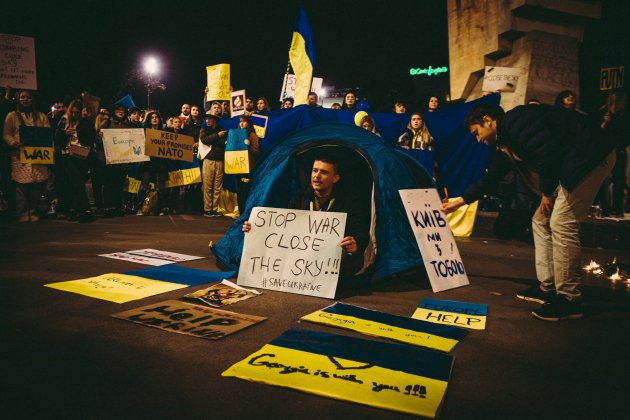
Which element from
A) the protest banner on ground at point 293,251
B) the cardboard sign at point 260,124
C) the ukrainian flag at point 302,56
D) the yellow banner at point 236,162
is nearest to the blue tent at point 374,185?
the protest banner on ground at point 293,251

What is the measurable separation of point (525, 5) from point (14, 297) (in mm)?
9601

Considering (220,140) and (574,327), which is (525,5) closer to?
(220,140)

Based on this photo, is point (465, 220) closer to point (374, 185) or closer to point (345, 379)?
point (374, 185)

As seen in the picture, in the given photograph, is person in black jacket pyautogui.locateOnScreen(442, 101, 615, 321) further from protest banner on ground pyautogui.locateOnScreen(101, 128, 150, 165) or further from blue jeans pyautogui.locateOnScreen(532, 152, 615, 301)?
protest banner on ground pyautogui.locateOnScreen(101, 128, 150, 165)

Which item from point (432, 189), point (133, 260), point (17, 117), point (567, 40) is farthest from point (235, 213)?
point (567, 40)

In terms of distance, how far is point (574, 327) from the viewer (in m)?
3.03

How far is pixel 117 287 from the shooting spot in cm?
355

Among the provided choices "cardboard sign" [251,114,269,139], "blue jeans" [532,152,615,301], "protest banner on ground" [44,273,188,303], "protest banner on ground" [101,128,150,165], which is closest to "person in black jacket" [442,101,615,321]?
"blue jeans" [532,152,615,301]

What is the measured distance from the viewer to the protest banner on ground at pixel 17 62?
23.5ft

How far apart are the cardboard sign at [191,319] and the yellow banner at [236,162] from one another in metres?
5.74

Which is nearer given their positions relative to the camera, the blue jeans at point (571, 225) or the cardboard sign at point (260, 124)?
the blue jeans at point (571, 225)

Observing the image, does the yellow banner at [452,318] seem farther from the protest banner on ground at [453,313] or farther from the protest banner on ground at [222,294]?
the protest banner on ground at [222,294]

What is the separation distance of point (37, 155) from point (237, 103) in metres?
4.04

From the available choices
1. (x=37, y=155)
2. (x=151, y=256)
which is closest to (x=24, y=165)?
(x=37, y=155)
